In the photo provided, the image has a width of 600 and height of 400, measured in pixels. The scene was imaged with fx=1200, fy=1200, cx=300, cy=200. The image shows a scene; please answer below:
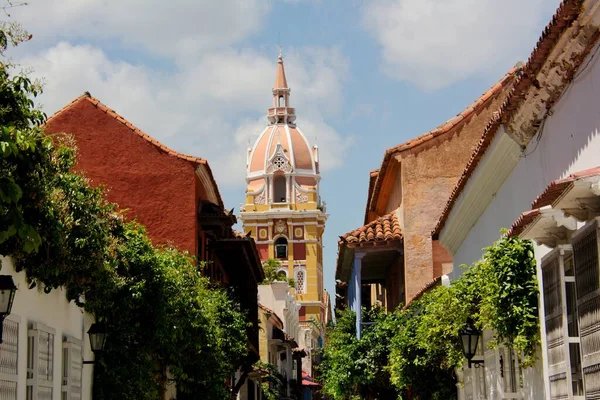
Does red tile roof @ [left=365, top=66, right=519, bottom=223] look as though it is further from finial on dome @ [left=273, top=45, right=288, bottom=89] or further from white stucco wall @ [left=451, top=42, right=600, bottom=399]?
finial on dome @ [left=273, top=45, right=288, bottom=89]

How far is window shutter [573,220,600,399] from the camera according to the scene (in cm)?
882

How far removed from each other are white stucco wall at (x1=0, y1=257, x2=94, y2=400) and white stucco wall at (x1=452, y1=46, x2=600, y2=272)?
568cm

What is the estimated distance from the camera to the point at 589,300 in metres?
9.02

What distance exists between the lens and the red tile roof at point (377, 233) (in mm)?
27109

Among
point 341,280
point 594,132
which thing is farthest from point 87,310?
point 341,280

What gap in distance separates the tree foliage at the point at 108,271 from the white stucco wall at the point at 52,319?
16 cm

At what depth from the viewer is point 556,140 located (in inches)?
437

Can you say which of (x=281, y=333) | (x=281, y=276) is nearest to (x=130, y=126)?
(x=281, y=333)

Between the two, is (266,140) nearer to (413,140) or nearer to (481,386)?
(413,140)

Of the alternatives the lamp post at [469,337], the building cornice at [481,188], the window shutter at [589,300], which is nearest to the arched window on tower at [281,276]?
the building cornice at [481,188]

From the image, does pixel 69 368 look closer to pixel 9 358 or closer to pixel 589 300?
pixel 9 358

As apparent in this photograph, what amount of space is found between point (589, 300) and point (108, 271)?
294 inches

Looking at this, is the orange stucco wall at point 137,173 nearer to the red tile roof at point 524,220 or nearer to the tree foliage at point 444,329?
the tree foliage at point 444,329

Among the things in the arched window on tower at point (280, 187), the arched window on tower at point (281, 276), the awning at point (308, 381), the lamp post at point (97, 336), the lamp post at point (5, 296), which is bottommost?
the lamp post at point (5, 296)
